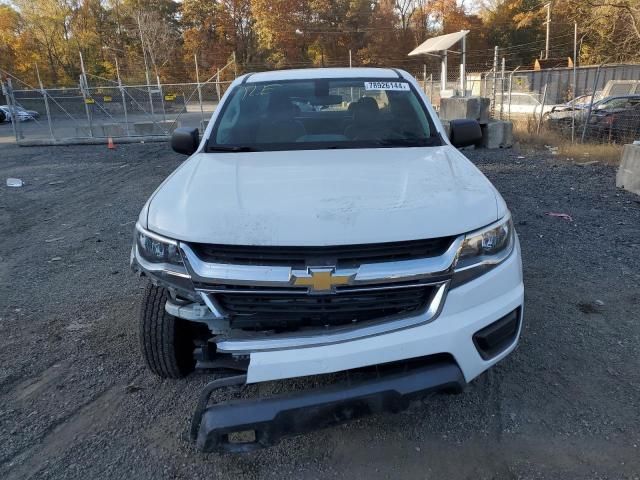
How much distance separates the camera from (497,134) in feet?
38.0

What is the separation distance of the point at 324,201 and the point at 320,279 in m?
0.41

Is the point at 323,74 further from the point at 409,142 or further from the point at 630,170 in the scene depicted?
the point at 630,170

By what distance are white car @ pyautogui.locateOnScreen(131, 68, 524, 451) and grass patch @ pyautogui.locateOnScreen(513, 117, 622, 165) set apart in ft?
28.2

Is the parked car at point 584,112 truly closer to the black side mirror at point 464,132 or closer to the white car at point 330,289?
the black side mirror at point 464,132

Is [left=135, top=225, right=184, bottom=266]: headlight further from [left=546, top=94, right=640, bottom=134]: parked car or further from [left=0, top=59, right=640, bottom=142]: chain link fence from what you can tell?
[left=546, top=94, right=640, bottom=134]: parked car

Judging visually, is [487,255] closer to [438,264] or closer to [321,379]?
[438,264]

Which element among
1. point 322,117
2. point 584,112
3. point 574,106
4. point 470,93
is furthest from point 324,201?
point 470,93

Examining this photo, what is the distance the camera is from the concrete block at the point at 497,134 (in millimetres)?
11484

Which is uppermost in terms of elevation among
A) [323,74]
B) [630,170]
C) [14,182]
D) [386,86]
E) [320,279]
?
[323,74]

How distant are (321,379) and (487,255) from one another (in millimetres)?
963

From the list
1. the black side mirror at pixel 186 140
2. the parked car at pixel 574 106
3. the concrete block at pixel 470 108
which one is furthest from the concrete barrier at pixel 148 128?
the black side mirror at pixel 186 140

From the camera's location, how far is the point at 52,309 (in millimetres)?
4051

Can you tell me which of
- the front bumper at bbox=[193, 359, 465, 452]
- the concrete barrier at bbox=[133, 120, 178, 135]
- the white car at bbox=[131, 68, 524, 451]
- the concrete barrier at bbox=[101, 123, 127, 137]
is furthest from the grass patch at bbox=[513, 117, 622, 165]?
the concrete barrier at bbox=[101, 123, 127, 137]

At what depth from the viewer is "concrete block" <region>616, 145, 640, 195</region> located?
6914mm
